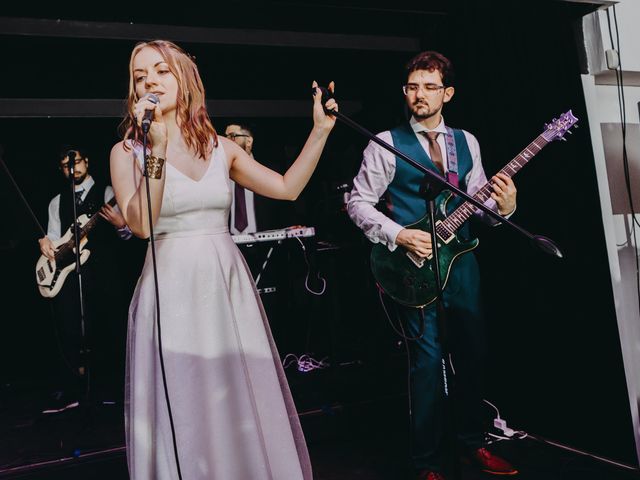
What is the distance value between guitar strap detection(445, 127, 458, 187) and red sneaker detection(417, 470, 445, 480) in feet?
4.19

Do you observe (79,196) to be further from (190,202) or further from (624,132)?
(624,132)

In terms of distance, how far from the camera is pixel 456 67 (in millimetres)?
3123

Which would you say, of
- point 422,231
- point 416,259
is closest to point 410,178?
point 422,231

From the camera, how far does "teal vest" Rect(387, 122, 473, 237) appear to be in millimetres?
2459

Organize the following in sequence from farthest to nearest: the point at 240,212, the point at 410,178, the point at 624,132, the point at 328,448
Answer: the point at 240,212 < the point at 328,448 < the point at 624,132 < the point at 410,178

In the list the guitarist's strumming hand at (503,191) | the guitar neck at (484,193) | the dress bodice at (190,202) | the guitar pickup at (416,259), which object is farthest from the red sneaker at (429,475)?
the dress bodice at (190,202)

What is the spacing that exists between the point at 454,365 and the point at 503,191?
87cm

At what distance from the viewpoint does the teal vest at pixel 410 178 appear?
8.07 feet

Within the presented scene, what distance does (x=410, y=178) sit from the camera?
2.46m

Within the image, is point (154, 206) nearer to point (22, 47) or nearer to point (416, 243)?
point (416, 243)

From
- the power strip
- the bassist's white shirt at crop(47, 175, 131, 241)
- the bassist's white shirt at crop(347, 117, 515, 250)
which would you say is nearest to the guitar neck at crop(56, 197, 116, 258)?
the bassist's white shirt at crop(47, 175, 131, 241)

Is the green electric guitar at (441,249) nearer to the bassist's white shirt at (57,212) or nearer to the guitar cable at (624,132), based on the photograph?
the guitar cable at (624,132)

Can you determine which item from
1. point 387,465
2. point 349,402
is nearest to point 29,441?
point 349,402

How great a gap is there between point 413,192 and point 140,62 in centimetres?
134
